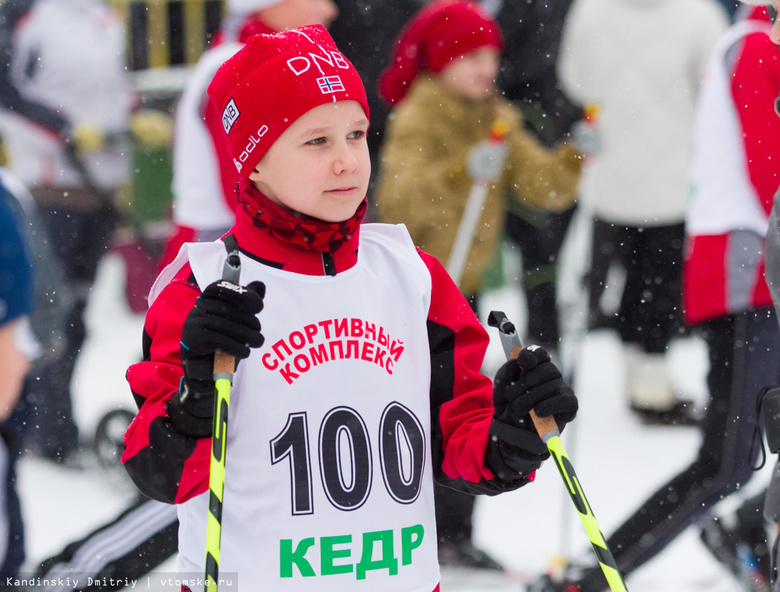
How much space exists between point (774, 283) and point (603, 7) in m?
3.38

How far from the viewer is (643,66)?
16.5 feet

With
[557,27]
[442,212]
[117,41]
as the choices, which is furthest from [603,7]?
[117,41]

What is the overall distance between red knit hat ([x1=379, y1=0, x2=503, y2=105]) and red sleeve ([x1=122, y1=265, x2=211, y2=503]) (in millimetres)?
2349

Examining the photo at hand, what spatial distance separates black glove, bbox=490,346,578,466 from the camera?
1.83 meters

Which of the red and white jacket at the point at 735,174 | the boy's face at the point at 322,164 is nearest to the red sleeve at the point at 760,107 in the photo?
the red and white jacket at the point at 735,174

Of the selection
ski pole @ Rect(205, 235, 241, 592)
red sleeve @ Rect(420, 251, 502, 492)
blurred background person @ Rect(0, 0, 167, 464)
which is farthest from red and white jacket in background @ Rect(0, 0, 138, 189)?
ski pole @ Rect(205, 235, 241, 592)

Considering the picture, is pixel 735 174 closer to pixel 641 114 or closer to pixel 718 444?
pixel 718 444

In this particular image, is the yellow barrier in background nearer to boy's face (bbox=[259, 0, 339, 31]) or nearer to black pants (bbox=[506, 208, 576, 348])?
black pants (bbox=[506, 208, 576, 348])

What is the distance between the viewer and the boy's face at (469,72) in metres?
4.10

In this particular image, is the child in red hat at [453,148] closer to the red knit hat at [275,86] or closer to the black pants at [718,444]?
the black pants at [718,444]

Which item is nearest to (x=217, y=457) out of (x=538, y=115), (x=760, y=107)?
(x=760, y=107)

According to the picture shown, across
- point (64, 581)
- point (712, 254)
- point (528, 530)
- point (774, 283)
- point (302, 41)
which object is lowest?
point (528, 530)

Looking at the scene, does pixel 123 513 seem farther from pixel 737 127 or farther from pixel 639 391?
pixel 639 391

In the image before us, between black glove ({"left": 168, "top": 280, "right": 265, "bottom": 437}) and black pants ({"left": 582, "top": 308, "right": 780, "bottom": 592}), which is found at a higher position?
black glove ({"left": 168, "top": 280, "right": 265, "bottom": 437})
